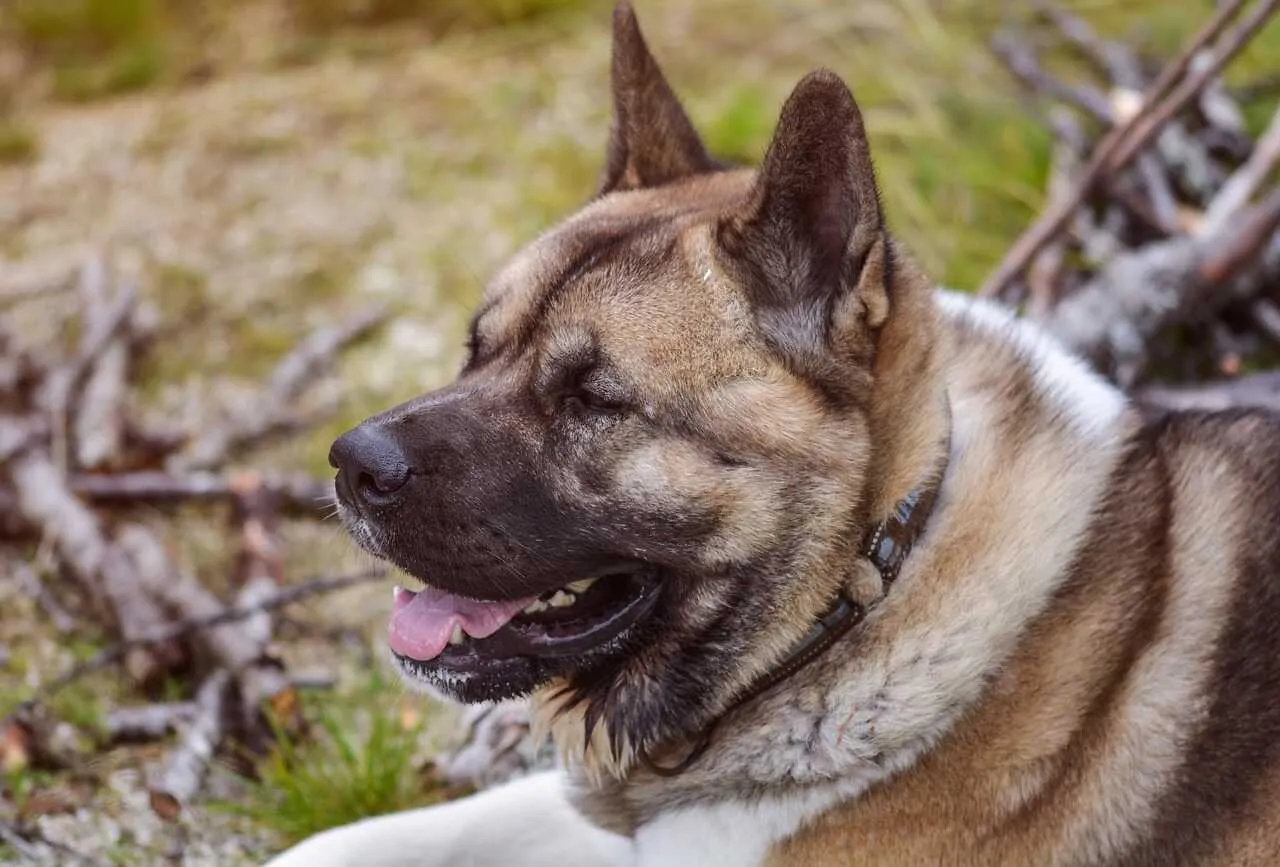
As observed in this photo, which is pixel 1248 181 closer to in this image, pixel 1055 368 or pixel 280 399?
pixel 1055 368

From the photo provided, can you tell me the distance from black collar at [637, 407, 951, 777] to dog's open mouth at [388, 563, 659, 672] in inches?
11.0

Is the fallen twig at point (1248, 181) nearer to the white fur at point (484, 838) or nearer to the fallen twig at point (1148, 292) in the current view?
the fallen twig at point (1148, 292)

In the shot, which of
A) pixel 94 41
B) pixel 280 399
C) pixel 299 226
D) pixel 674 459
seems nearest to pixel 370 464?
pixel 674 459

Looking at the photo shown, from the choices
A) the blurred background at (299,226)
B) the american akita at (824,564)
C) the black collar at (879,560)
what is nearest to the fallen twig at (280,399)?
the blurred background at (299,226)

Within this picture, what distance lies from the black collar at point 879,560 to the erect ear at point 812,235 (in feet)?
0.98

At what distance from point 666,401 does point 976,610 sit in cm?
68

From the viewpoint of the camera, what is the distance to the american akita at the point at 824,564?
249 centimetres

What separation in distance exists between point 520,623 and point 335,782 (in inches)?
31.1

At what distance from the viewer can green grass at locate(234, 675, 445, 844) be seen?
3.17m

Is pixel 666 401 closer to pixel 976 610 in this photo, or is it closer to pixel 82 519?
pixel 976 610

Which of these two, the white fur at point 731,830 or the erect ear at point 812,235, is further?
the white fur at point 731,830

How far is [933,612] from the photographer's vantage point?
2.58 m

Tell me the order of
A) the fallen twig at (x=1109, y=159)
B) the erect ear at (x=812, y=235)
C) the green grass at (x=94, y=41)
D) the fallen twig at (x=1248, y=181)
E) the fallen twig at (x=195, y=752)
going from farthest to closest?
the green grass at (x=94, y=41) < the fallen twig at (x=1248, y=181) < the fallen twig at (x=1109, y=159) < the fallen twig at (x=195, y=752) < the erect ear at (x=812, y=235)

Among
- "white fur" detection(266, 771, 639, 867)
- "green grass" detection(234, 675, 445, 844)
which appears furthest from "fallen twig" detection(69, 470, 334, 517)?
"white fur" detection(266, 771, 639, 867)
